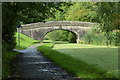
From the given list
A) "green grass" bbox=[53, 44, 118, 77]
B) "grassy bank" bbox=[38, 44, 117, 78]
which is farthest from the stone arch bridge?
"grassy bank" bbox=[38, 44, 117, 78]

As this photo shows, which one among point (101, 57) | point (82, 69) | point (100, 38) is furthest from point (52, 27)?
point (82, 69)

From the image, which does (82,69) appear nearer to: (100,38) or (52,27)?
(100,38)

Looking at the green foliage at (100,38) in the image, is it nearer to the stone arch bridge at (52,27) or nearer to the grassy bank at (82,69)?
the stone arch bridge at (52,27)

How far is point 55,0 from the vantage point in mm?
7844

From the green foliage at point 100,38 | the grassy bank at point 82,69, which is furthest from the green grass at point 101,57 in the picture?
the green foliage at point 100,38

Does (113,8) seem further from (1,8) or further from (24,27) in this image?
(24,27)

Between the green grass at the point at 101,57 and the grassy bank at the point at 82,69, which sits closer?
the grassy bank at the point at 82,69


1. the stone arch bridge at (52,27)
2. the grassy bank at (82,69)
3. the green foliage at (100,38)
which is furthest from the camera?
the stone arch bridge at (52,27)

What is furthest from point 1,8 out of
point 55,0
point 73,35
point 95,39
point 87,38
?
point 73,35

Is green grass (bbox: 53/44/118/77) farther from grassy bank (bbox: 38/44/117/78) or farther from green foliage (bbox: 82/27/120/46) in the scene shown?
green foliage (bbox: 82/27/120/46)

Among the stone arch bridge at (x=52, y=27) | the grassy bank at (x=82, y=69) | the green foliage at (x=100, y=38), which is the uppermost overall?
the stone arch bridge at (x=52, y=27)

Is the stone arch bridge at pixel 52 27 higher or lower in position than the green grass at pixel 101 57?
higher

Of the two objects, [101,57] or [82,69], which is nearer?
[82,69]

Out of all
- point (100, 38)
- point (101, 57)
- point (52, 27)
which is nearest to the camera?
point (101, 57)
